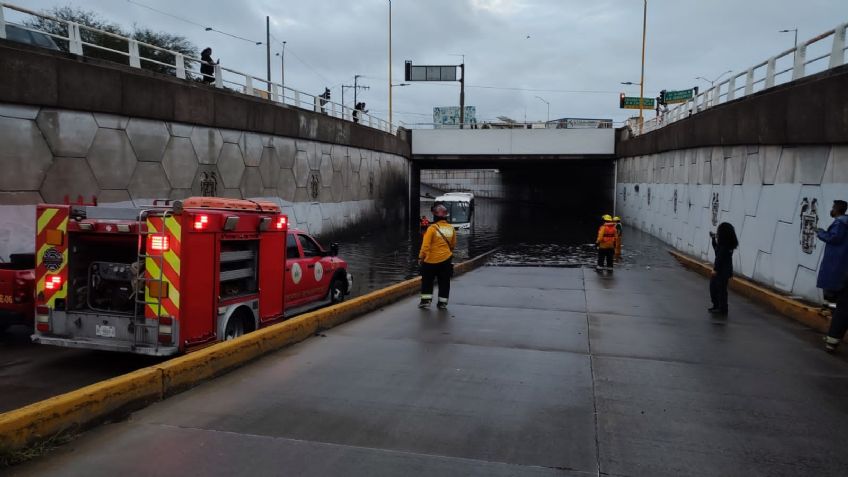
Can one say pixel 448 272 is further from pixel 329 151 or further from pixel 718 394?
pixel 329 151

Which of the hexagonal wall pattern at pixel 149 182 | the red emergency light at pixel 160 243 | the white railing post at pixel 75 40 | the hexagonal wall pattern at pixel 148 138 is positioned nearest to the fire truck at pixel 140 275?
the red emergency light at pixel 160 243

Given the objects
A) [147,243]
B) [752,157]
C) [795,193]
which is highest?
[752,157]

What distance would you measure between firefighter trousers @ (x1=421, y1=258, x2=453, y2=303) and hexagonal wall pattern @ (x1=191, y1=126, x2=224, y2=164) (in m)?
9.96

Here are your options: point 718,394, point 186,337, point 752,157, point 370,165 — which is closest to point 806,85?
point 752,157

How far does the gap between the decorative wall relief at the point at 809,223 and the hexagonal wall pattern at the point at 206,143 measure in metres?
14.5

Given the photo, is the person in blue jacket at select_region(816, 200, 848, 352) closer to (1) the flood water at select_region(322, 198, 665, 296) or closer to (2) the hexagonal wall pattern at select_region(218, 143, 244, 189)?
(1) the flood water at select_region(322, 198, 665, 296)

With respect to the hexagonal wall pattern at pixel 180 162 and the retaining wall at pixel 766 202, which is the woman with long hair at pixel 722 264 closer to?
the retaining wall at pixel 766 202

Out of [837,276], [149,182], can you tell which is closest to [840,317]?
[837,276]

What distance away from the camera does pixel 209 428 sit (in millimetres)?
4648

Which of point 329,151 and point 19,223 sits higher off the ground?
point 329,151

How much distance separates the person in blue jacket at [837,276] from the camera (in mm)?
6977

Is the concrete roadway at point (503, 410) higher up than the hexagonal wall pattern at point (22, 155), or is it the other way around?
the hexagonal wall pattern at point (22, 155)

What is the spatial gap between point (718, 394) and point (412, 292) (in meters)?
7.19

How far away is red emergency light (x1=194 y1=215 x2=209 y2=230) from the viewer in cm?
682
